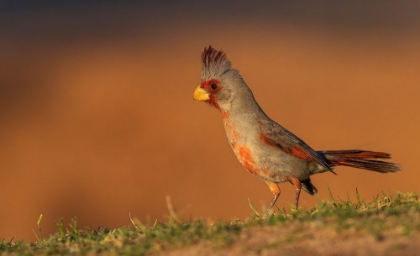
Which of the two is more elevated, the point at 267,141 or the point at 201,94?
the point at 201,94

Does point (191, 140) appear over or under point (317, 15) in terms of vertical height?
under

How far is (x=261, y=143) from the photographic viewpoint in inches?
264

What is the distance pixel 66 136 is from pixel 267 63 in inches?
206

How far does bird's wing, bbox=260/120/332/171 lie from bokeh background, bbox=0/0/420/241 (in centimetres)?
459

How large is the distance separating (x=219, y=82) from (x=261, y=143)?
0.67 metres

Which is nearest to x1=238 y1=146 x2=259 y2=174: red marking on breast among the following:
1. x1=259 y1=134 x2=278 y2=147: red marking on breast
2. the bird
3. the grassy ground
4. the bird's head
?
the bird

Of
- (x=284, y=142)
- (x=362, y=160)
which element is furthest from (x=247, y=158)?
(x=362, y=160)

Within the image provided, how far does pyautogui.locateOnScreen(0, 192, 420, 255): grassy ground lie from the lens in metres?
4.54

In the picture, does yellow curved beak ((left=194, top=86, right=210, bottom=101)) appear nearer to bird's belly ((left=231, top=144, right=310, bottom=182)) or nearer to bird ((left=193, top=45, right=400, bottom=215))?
bird ((left=193, top=45, right=400, bottom=215))

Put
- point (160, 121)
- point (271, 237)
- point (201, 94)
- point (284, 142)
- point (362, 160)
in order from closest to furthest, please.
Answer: point (271, 237)
point (284, 142)
point (362, 160)
point (201, 94)
point (160, 121)

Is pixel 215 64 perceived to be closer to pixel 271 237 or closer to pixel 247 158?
pixel 247 158

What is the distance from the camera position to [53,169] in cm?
1448

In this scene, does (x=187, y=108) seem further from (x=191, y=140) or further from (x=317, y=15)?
(x=317, y=15)

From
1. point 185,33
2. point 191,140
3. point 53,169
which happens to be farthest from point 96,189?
point 185,33
